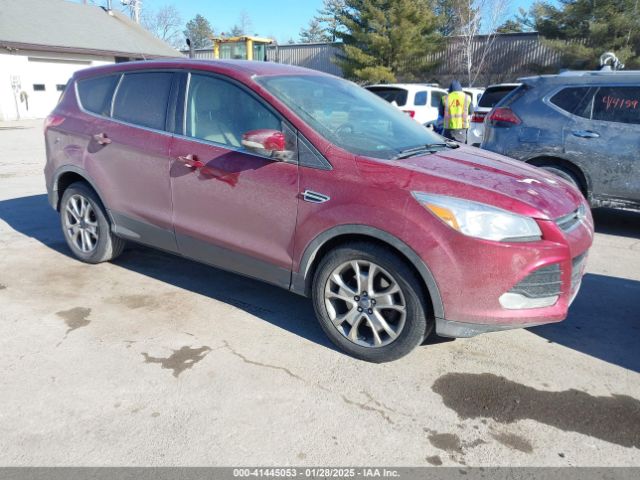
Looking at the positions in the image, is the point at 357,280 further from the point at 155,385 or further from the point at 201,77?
the point at 201,77

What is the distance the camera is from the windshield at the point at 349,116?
3531mm

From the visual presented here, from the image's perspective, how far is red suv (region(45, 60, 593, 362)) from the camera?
300 cm

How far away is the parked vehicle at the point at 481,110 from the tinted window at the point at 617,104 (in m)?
4.75

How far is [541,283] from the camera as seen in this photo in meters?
3.02

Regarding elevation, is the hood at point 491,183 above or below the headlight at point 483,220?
above

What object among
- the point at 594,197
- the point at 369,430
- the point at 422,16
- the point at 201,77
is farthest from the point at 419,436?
the point at 422,16

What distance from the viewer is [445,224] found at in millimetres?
2965

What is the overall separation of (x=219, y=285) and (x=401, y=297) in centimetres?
201

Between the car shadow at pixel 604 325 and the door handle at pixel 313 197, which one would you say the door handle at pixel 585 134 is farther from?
the door handle at pixel 313 197

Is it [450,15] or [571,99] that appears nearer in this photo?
[571,99]

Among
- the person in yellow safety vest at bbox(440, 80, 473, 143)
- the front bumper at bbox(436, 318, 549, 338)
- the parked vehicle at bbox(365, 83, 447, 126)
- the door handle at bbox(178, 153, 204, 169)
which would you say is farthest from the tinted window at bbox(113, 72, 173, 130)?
the parked vehicle at bbox(365, 83, 447, 126)

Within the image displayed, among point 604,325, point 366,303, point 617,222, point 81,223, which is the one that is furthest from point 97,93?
point 617,222

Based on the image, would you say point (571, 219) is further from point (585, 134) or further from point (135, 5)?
point (135, 5)

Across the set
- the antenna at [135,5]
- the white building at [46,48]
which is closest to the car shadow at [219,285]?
the white building at [46,48]
